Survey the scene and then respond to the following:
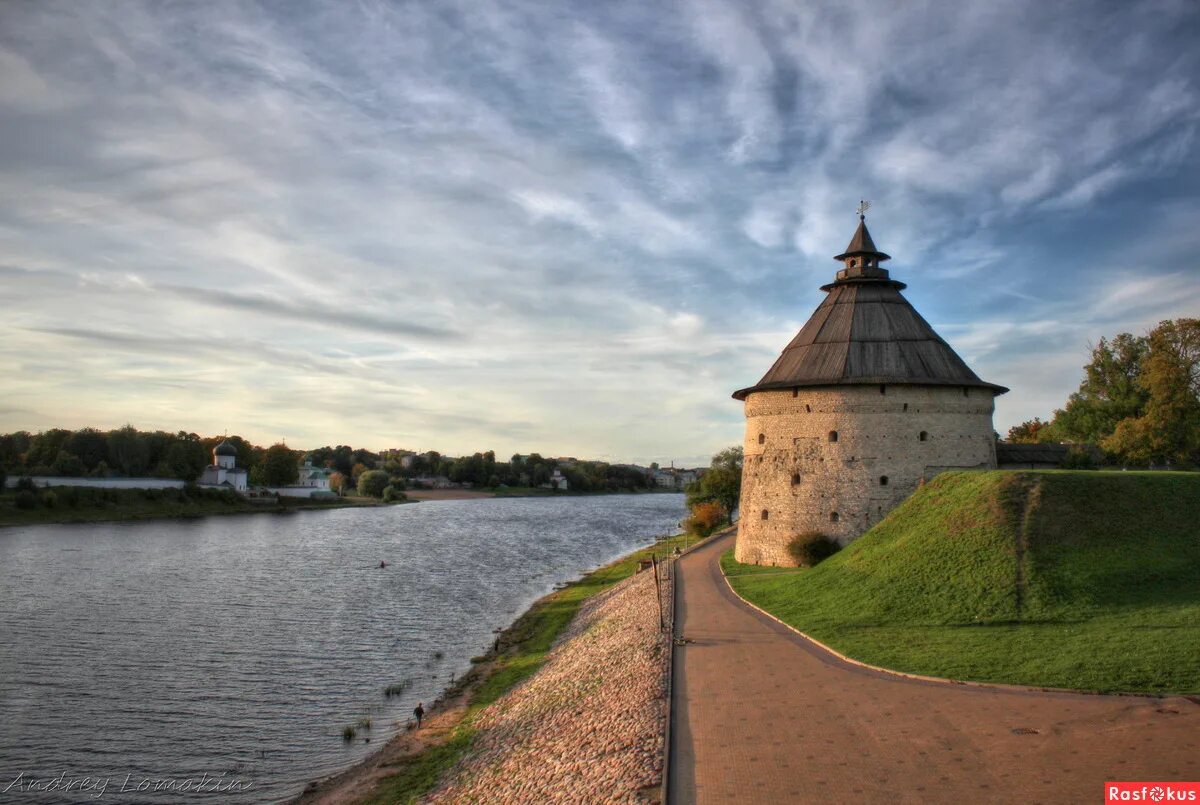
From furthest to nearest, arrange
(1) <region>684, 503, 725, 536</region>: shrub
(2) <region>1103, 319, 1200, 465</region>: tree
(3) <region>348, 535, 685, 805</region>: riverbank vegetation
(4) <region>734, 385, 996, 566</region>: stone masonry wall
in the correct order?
1. (1) <region>684, 503, 725, 536</region>: shrub
2. (2) <region>1103, 319, 1200, 465</region>: tree
3. (4) <region>734, 385, 996, 566</region>: stone masonry wall
4. (3) <region>348, 535, 685, 805</region>: riverbank vegetation

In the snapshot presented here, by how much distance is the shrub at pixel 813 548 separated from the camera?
72.4 feet

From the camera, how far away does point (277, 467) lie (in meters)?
85.8

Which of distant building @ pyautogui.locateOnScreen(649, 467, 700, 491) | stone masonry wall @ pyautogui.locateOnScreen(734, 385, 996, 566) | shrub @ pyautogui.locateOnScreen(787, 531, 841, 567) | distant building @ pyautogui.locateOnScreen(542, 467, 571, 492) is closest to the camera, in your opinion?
shrub @ pyautogui.locateOnScreen(787, 531, 841, 567)

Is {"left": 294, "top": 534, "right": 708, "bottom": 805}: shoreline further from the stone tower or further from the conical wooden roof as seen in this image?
the conical wooden roof

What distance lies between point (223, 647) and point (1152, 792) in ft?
66.1

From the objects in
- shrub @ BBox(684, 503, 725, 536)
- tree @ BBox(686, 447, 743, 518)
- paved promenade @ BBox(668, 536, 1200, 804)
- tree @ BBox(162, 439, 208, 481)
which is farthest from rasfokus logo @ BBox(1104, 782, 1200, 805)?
tree @ BBox(162, 439, 208, 481)

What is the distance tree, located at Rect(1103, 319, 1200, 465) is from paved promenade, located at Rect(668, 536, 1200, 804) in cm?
2310

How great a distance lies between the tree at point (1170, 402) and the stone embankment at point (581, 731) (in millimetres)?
22103

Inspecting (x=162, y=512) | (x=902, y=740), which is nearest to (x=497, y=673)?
(x=902, y=740)

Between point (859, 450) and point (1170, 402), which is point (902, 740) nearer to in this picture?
point (859, 450)

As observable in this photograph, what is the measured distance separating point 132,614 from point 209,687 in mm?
8931

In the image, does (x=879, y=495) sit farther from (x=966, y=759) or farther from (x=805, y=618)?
(x=966, y=759)

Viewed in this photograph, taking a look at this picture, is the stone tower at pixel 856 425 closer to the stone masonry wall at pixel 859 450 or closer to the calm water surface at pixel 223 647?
the stone masonry wall at pixel 859 450

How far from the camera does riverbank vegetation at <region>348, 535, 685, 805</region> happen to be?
468 inches
